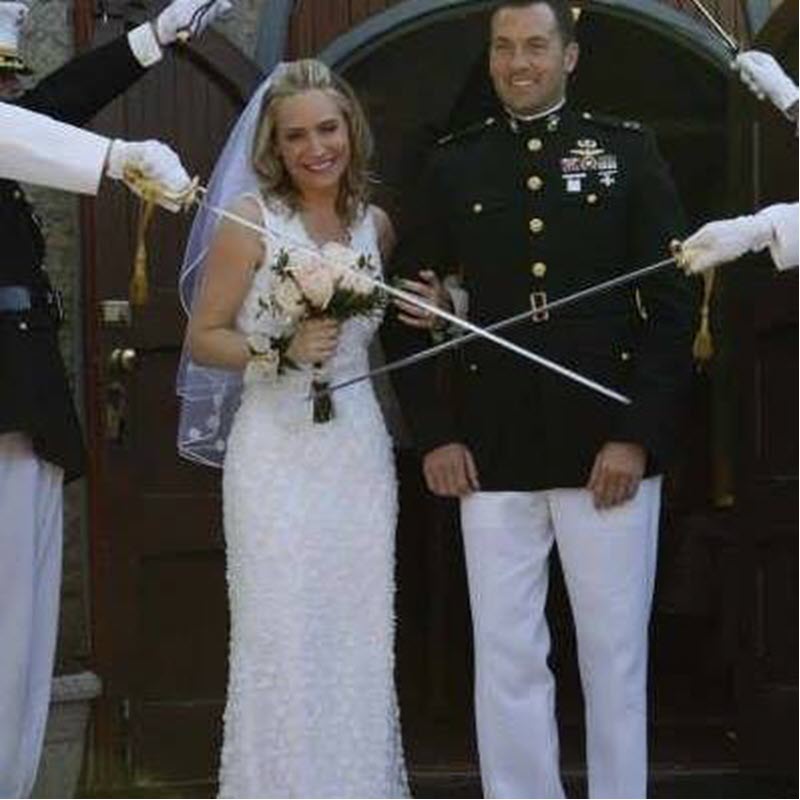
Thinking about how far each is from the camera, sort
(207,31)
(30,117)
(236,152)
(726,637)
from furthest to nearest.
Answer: (726,637)
(207,31)
(236,152)
(30,117)

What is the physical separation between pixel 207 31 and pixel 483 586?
1816 mm

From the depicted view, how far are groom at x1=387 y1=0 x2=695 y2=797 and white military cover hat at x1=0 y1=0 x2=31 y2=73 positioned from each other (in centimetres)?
106

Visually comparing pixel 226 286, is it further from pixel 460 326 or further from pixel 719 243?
pixel 719 243

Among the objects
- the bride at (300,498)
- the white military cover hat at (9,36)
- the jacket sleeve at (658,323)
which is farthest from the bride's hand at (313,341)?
the white military cover hat at (9,36)

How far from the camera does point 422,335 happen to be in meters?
4.24

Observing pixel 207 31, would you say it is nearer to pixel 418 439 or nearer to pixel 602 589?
pixel 418 439

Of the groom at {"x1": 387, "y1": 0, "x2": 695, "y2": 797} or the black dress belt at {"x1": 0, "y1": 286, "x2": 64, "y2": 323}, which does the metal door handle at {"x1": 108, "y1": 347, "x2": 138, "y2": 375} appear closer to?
the black dress belt at {"x1": 0, "y1": 286, "x2": 64, "y2": 323}

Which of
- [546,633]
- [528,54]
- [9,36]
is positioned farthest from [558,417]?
[9,36]

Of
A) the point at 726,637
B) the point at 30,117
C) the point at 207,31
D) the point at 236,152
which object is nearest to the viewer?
the point at 30,117

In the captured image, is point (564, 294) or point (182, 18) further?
point (182, 18)

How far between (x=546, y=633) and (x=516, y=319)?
0.69 metres

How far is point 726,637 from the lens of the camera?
5.46 meters

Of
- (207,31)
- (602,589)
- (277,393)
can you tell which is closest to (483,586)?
(602,589)

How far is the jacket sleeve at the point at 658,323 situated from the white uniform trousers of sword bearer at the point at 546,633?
150 mm
